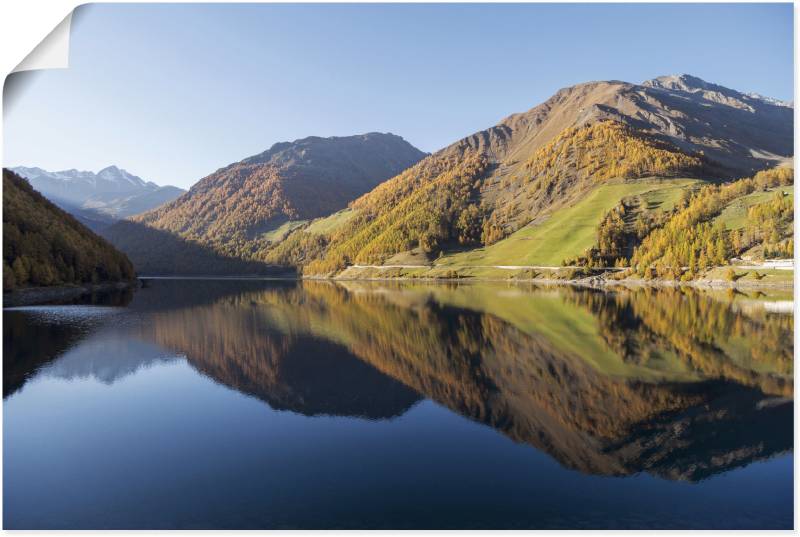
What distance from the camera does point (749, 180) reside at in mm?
182875

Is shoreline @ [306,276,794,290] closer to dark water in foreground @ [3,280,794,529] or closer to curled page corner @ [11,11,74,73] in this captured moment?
dark water in foreground @ [3,280,794,529]

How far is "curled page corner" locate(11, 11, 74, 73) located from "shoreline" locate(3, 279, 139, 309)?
87.6 metres

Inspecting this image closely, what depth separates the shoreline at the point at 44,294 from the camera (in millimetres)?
91062

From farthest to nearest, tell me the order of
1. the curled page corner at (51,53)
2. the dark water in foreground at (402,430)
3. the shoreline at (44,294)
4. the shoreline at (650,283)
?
the shoreline at (650,283), the shoreline at (44,294), the curled page corner at (51,53), the dark water in foreground at (402,430)

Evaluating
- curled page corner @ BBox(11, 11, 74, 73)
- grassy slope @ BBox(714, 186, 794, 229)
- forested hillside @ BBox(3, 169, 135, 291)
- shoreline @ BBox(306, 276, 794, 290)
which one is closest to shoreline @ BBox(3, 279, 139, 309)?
forested hillside @ BBox(3, 169, 135, 291)

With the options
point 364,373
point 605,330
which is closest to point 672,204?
point 605,330

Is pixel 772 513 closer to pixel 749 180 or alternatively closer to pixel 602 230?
pixel 602 230

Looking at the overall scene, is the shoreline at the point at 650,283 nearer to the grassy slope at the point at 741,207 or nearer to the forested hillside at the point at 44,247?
the grassy slope at the point at 741,207

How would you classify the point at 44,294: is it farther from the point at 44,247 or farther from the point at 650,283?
the point at 650,283

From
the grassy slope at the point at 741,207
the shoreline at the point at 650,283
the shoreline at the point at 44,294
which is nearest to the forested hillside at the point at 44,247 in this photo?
the shoreline at the point at 44,294

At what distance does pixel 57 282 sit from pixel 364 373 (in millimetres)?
104594

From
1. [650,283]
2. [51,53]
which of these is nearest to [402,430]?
[51,53]

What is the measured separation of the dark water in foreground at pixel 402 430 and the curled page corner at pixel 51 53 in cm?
1946

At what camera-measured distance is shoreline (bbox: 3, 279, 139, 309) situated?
91.1 meters
